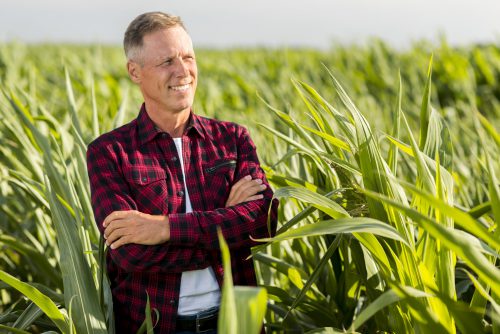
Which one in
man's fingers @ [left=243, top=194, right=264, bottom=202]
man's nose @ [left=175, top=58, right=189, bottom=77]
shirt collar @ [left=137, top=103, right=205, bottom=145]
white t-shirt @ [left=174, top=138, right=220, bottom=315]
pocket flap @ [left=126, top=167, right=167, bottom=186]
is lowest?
white t-shirt @ [left=174, top=138, right=220, bottom=315]

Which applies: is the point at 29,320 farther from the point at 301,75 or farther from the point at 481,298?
the point at 301,75

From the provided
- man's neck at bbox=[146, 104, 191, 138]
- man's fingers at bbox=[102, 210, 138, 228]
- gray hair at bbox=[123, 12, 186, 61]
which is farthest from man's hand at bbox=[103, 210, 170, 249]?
gray hair at bbox=[123, 12, 186, 61]

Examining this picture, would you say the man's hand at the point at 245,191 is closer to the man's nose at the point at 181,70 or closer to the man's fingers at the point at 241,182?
the man's fingers at the point at 241,182

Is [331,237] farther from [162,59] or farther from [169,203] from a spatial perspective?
[162,59]

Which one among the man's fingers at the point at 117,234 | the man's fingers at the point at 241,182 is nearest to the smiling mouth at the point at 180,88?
the man's fingers at the point at 241,182

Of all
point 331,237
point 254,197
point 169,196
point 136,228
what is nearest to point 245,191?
point 254,197

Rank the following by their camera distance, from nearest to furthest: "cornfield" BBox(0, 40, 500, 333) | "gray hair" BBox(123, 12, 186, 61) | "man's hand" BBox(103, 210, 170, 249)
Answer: "cornfield" BBox(0, 40, 500, 333) < "man's hand" BBox(103, 210, 170, 249) < "gray hair" BBox(123, 12, 186, 61)

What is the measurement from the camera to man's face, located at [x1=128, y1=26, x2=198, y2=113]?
1717 millimetres

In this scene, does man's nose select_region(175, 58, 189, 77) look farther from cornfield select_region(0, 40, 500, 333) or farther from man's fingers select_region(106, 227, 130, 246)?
man's fingers select_region(106, 227, 130, 246)

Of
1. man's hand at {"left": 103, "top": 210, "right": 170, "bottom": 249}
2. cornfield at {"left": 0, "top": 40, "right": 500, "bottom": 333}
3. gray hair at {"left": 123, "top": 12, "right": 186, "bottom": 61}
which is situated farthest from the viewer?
gray hair at {"left": 123, "top": 12, "right": 186, "bottom": 61}

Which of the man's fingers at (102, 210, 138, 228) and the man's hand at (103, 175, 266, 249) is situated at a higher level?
the man's fingers at (102, 210, 138, 228)

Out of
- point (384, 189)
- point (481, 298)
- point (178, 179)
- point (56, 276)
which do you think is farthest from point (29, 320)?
point (481, 298)

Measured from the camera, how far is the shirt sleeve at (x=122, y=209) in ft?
5.31

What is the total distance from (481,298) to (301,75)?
6084mm
